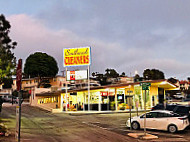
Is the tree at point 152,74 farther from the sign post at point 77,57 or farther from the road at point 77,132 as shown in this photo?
the road at point 77,132

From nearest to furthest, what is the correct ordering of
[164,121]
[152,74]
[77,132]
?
[77,132] < [164,121] < [152,74]

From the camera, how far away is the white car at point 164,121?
1515 centimetres

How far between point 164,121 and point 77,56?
70.4 feet

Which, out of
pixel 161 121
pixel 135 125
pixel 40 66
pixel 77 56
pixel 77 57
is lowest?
pixel 135 125

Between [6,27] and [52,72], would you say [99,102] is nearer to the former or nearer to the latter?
[6,27]

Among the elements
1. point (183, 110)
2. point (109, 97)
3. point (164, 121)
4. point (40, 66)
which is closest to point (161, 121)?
point (164, 121)

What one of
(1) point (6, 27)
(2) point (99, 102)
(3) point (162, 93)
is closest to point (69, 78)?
(2) point (99, 102)

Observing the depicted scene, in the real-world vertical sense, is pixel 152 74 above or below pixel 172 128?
above

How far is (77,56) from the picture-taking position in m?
34.6

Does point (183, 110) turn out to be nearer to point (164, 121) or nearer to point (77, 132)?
point (164, 121)

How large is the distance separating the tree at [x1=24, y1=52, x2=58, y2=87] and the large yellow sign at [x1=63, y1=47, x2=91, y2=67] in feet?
104

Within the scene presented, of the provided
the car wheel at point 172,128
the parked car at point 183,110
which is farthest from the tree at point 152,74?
the car wheel at point 172,128

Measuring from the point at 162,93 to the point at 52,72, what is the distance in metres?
37.7

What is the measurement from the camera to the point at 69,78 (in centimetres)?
3472
